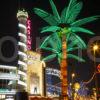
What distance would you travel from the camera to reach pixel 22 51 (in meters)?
69.5

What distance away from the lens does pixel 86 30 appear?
22984 mm

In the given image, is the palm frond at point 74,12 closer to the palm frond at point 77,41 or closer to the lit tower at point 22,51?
the palm frond at point 77,41

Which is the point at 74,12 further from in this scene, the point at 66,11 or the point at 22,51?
the point at 22,51

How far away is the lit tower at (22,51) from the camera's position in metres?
68.2

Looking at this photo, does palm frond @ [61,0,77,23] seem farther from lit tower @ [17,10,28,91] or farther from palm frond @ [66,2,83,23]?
lit tower @ [17,10,28,91]

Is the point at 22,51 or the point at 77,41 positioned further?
the point at 22,51

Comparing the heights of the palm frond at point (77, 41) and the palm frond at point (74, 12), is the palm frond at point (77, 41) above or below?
below

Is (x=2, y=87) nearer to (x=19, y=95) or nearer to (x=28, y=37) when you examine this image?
(x=28, y=37)

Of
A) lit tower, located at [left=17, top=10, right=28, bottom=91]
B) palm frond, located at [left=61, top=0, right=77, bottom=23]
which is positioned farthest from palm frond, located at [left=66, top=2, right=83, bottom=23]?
lit tower, located at [left=17, top=10, right=28, bottom=91]

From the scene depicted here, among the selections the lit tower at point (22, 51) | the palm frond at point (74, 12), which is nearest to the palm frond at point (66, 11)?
the palm frond at point (74, 12)

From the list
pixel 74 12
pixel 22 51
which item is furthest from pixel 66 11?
pixel 22 51

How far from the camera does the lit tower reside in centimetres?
6819

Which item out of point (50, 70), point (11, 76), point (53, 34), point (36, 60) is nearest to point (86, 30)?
point (53, 34)

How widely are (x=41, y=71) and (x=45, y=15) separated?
183 feet
